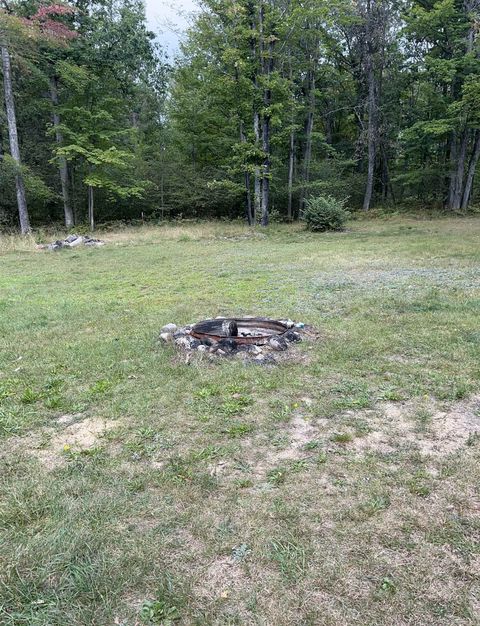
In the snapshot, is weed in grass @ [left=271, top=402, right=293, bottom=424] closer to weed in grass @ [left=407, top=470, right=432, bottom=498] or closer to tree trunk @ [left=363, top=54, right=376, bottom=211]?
weed in grass @ [left=407, top=470, right=432, bottom=498]

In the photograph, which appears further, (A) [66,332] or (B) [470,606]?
(A) [66,332]

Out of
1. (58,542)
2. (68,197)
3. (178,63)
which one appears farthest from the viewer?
(178,63)

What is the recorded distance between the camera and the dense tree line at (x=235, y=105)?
15.0 meters

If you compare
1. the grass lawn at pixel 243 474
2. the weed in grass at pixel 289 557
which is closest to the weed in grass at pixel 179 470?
the grass lawn at pixel 243 474

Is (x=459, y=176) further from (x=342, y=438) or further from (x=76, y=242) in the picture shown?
(x=342, y=438)

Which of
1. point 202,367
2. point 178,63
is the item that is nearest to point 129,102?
point 178,63

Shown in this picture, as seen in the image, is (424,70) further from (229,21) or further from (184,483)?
(184,483)

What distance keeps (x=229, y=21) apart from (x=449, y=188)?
12.0 m

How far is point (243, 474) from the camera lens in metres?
2.23

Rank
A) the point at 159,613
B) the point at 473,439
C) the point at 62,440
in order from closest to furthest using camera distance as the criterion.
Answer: the point at 159,613 → the point at 473,439 → the point at 62,440

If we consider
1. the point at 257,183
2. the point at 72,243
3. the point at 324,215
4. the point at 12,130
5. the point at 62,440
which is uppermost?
the point at 12,130

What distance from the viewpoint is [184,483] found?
2.15 meters

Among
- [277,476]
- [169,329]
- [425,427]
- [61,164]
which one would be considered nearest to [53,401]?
[169,329]

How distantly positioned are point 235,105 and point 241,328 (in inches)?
571
